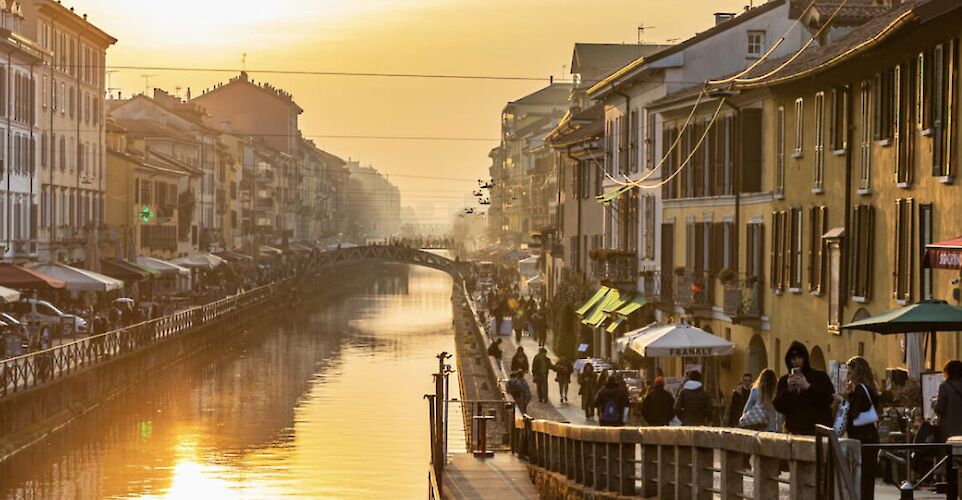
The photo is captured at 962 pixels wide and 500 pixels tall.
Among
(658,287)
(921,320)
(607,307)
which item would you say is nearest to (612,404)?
(921,320)

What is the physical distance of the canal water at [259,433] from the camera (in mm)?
41000

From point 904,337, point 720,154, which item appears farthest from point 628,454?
point 720,154

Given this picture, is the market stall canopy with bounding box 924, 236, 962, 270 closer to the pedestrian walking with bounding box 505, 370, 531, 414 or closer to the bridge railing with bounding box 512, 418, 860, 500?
the bridge railing with bounding box 512, 418, 860, 500

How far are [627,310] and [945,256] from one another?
30.8 m

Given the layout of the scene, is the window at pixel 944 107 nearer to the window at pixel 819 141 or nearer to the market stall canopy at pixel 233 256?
the window at pixel 819 141

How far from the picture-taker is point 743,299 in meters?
40.3

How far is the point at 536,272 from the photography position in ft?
360

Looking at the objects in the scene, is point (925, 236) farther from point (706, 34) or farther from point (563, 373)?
point (706, 34)

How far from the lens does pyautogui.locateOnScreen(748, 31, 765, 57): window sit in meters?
49.4

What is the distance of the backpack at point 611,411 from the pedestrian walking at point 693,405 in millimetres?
4254

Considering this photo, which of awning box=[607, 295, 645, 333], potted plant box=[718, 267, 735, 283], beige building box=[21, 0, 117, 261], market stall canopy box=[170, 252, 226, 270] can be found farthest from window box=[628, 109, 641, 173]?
market stall canopy box=[170, 252, 226, 270]

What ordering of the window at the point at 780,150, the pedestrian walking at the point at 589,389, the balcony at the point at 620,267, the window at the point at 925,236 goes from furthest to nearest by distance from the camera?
the balcony at the point at 620,267 < the pedestrian walking at the point at 589,389 < the window at the point at 780,150 < the window at the point at 925,236

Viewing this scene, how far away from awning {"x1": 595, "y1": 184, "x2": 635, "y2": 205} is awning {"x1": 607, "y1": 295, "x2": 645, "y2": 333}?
3797 mm

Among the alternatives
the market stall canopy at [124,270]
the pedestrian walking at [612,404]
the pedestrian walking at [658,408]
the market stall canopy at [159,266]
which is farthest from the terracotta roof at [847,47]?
the market stall canopy at [159,266]
